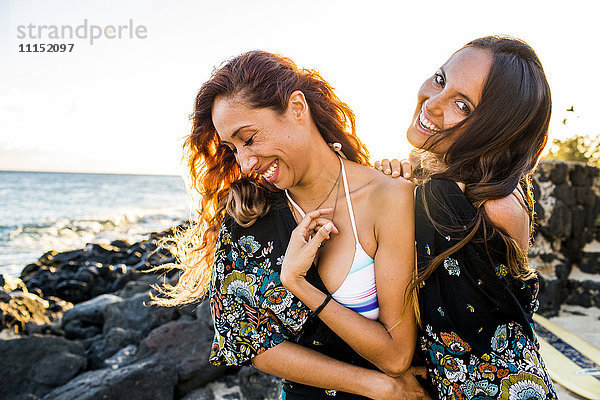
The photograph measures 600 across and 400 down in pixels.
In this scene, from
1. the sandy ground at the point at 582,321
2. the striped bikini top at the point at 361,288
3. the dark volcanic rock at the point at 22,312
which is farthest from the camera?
the dark volcanic rock at the point at 22,312

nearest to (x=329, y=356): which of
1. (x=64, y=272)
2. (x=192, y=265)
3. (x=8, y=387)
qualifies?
(x=192, y=265)

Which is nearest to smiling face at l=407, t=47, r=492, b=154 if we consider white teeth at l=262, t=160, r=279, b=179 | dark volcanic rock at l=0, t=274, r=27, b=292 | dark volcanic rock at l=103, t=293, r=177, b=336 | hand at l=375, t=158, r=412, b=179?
hand at l=375, t=158, r=412, b=179

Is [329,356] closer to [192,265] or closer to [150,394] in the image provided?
[192,265]

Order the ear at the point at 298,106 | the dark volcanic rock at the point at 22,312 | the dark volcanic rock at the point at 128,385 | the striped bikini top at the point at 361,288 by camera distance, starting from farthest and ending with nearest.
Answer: the dark volcanic rock at the point at 22,312
the dark volcanic rock at the point at 128,385
the ear at the point at 298,106
the striped bikini top at the point at 361,288

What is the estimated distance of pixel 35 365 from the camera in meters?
4.86

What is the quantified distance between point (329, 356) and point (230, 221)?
2.41 ft

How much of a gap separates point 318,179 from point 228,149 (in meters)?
0.47

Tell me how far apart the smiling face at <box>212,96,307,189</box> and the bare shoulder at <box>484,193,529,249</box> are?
0.81 metres

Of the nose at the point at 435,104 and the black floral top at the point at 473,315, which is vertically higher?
the nose at the point at 435,104

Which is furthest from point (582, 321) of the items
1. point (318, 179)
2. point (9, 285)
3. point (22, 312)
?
point (9, 285)

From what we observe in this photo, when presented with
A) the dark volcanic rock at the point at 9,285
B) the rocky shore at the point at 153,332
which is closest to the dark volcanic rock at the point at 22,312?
the rocky shore at the point at 153,332

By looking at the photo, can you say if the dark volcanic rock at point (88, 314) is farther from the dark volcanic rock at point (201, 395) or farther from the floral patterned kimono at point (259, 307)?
the floral patterned kimono at point (259, 307)

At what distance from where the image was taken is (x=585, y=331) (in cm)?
580

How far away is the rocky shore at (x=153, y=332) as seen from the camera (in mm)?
4199
